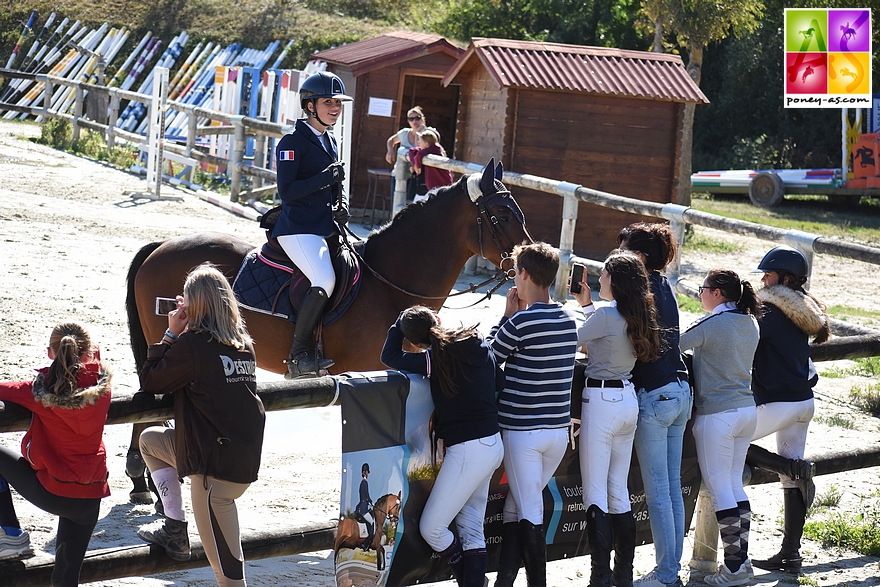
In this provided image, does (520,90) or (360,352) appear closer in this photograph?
(360,352)

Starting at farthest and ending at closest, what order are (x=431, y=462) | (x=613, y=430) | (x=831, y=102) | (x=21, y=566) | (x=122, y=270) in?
(x=831, y=102)
(x=122, y=270)
(x=613, y=430)
(x=431, y=462)
(x=21, y=566)

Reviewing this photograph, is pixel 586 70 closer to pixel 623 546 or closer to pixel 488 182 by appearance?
pixel 488 182

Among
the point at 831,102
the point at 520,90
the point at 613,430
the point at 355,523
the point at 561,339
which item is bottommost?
the point at 355,523

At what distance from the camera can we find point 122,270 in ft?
34.0

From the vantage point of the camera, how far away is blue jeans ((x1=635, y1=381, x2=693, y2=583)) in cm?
450

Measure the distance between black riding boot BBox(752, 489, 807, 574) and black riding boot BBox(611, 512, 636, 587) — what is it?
1198 mm

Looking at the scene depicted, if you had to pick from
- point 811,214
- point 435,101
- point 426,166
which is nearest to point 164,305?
point 426,166

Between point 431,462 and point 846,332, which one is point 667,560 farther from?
point 846,332

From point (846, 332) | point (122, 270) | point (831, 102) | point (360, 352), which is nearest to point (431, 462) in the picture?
point (360, 352)

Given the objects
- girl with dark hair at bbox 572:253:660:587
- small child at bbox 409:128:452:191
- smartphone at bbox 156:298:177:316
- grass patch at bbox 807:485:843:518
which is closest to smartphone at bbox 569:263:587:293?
girl with dark hair at bbox 572:253:660:587

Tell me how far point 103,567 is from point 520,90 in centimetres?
1071

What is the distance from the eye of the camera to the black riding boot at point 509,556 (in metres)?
4.14

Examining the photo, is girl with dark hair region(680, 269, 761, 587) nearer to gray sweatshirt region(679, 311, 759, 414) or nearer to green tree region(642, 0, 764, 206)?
gray sweatshirt region(679, 311, 759, 414)

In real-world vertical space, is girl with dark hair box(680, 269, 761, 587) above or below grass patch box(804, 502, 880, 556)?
above
